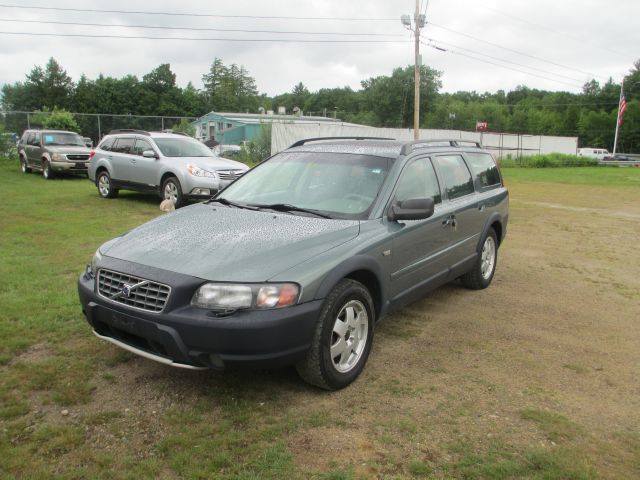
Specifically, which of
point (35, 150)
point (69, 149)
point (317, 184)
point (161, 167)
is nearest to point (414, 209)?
point (317, 184)

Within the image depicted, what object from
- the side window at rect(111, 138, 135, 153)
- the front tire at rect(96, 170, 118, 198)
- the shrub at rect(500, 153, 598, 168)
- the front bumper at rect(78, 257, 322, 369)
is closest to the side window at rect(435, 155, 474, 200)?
the front bumper at rect(78, 257, 322, 369)

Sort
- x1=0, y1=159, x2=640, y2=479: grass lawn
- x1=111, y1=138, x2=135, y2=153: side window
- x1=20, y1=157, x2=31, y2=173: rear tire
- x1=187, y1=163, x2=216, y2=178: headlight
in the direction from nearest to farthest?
x1=0, y1=159, x2=640, y2=479: grass lawn, x1=187, y1=163, x2=216, y2=178: headlight, x1=111, y1=138, x2=135, y2=153: side window, x1=20, y1=157, x2=31, y2=173: rear tire

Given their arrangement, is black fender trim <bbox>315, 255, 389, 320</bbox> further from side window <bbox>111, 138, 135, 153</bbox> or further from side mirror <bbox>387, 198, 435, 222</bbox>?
side window <bbox>111, 138, 135, 153</bbox>

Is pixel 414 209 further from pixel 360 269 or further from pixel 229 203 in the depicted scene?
pixel 229 203

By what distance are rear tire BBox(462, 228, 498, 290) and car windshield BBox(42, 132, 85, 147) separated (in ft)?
56.0

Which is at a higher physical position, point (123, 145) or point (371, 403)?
point (123, 145)

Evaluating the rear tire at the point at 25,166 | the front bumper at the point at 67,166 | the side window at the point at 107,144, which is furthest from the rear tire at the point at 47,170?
the side window at the point at 107,144

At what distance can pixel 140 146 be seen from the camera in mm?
12656

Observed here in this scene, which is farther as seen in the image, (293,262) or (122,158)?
(122,158)

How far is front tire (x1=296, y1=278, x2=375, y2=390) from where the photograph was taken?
11.4ft

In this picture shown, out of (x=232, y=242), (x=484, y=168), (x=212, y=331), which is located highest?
(x=484, y=168)

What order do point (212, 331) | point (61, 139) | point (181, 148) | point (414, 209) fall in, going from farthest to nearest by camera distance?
1. point (61, 139)
2. point (181, 148)
3. point (414, 209)
4. point (212, 331)

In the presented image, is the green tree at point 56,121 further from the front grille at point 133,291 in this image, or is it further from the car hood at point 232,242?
the front grille at point 133,291

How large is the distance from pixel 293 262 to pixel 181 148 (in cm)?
992
